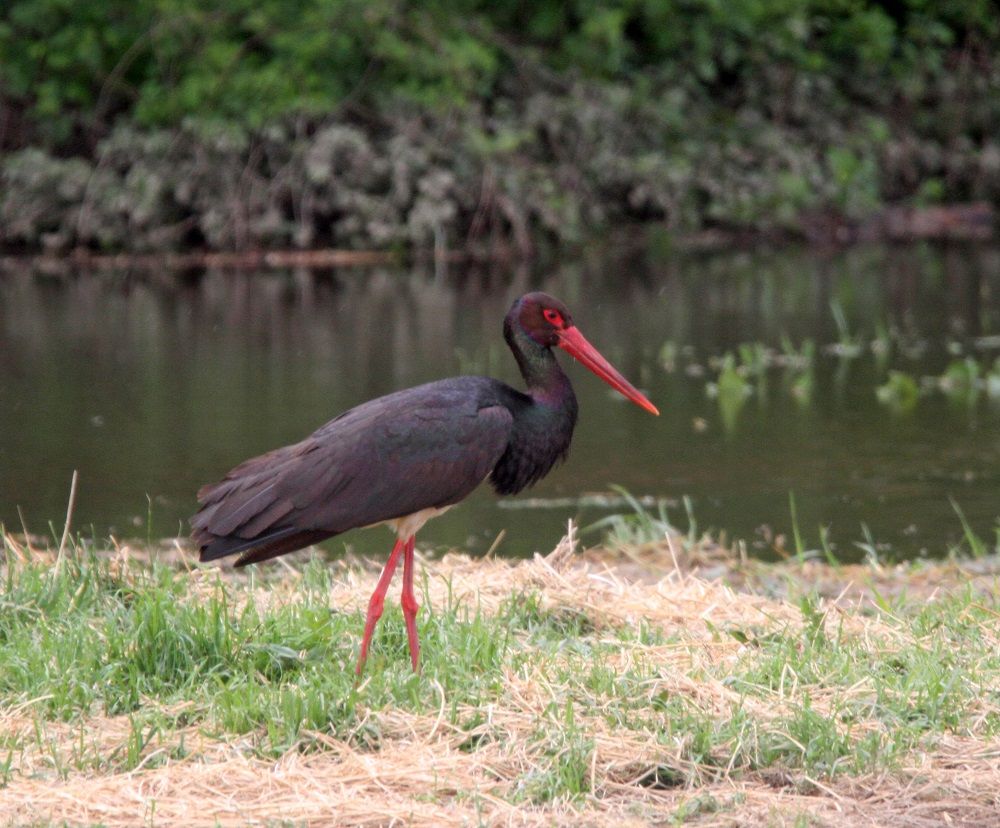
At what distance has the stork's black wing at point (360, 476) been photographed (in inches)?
A: 161

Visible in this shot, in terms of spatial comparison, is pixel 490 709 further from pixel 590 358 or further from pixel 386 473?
pixel 590 358

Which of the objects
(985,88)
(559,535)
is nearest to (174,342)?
(559,535)

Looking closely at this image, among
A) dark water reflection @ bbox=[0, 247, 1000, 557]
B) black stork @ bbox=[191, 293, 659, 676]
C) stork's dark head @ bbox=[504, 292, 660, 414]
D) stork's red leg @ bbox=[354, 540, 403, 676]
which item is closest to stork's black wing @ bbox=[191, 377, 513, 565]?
black stork @ bbox=[191, 293, 659, 676]

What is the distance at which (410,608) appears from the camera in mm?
4211

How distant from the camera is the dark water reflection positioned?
7.70 meters

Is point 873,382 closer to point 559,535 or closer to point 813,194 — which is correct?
point 559,535

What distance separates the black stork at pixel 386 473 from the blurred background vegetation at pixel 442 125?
496 inches

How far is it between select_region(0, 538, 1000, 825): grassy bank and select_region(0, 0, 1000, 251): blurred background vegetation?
12.6 metres

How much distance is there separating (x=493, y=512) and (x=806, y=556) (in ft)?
5.52

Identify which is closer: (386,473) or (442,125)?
(386,473)

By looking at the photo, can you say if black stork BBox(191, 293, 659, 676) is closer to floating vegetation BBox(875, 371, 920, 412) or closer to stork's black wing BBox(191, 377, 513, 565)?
stork's black wing BBox(191, 377, 513, 565)

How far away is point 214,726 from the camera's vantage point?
12.0ft

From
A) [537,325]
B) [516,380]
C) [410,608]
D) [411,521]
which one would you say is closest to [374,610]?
[410,608]

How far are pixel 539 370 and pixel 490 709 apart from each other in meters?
1.25
